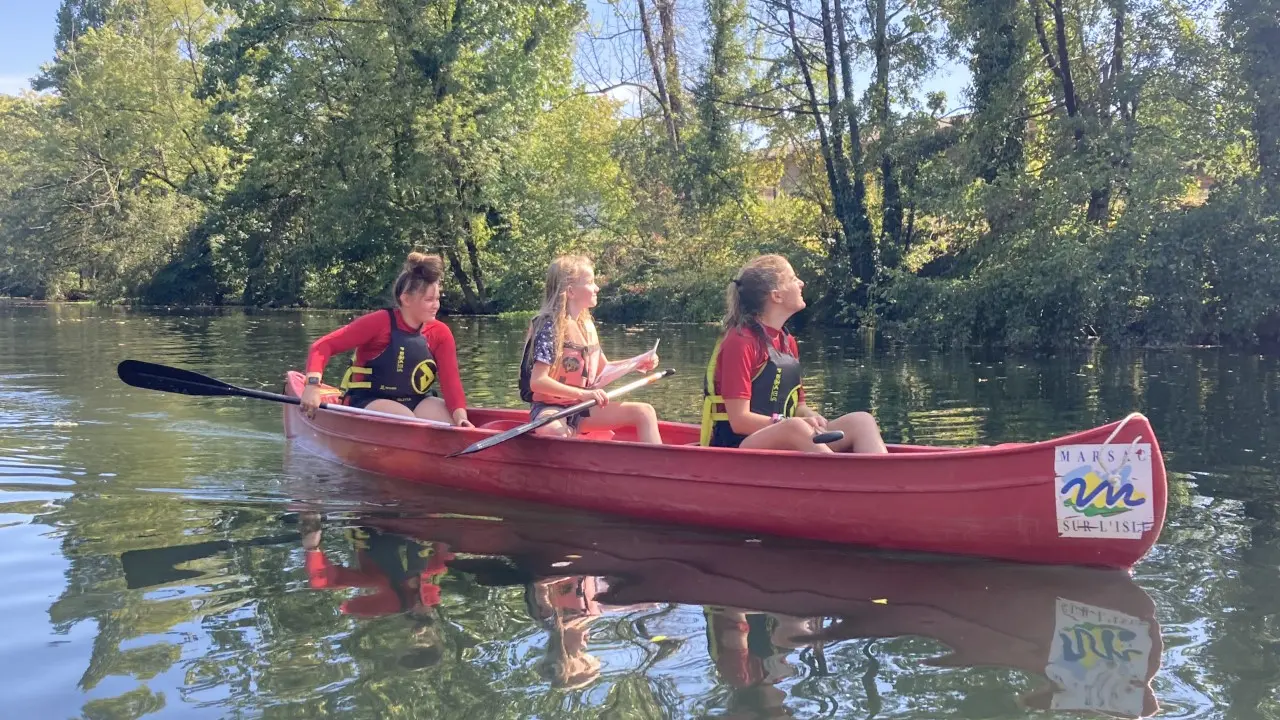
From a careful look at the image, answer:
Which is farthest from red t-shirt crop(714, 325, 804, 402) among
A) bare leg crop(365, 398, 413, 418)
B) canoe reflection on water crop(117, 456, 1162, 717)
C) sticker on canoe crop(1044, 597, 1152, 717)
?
bare leg crop(365, 398, 413, 418)

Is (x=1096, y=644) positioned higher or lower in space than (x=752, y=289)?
lower

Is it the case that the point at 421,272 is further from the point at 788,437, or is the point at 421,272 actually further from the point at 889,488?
the point at 889,488

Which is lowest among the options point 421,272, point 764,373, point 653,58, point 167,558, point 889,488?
point 167,558

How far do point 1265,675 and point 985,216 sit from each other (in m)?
13.9

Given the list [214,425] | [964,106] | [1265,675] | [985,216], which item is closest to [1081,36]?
[964,106]

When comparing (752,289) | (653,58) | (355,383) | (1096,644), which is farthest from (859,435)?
(653,58)

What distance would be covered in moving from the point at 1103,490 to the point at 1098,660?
0.89 m

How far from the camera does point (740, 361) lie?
15.5 ft

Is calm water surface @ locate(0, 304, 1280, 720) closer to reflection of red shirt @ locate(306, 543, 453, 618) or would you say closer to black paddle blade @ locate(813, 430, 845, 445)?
reflection of red shirt @ locate(306, 543, 453, 618)

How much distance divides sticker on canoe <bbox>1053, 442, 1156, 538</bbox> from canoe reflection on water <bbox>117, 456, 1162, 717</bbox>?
241mm

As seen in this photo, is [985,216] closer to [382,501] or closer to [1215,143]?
[1215,143]

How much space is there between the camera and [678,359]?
13969 millimetres

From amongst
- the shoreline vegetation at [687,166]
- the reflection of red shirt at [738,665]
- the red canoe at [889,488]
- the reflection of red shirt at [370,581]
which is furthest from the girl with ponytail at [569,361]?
the shoreline vegetation at [687,166]

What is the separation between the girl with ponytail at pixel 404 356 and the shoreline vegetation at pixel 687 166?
34.8 ft
